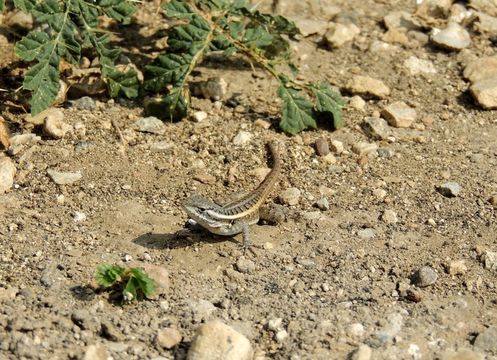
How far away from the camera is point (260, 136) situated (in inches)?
293

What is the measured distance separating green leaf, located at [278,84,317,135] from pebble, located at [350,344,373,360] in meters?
2.54

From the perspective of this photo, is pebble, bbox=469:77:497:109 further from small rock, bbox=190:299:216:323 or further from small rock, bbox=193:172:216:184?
small rock, bbox=190:299:216:323

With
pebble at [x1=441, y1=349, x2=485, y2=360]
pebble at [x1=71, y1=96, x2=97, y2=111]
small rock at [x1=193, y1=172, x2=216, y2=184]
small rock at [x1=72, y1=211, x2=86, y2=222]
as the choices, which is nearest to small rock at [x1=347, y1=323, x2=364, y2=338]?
pebble at [x1=441, y1=349, x2=485, y2=360]

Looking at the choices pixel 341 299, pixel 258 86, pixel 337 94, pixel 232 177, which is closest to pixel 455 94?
pixel 337 94

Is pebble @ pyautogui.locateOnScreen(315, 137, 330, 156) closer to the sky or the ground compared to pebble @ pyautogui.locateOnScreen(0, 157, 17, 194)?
closer to the sky

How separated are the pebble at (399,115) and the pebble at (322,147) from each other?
2.31 ft

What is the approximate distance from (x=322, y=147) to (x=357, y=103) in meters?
0.76

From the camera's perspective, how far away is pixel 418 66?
834 centimetres

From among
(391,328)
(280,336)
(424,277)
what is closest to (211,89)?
(424,277)

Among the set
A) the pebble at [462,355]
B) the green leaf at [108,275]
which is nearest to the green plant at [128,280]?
the green leaf at [108,275]

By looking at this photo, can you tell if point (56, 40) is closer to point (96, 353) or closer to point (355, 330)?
point (96, 353)

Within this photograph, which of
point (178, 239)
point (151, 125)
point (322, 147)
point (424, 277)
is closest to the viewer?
point (424, 277)

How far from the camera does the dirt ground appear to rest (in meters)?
5.52

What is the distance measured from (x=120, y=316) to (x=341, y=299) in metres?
1.46
